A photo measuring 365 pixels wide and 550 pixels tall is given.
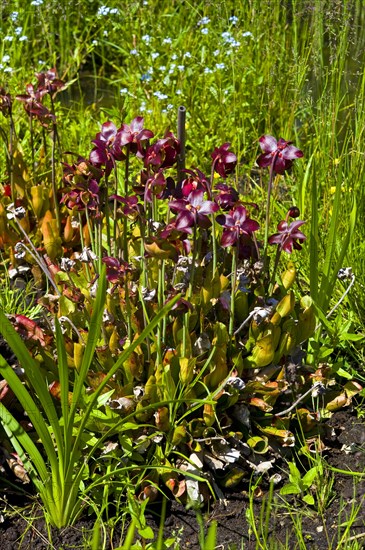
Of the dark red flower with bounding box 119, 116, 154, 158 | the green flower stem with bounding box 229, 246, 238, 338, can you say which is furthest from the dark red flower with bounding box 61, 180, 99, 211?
the green flower stem with bounding box 229, 246, 238, 338

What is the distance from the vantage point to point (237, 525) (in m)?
2.23

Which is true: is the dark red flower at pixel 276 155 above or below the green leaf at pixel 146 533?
above

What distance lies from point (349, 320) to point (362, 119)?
0.85 meters

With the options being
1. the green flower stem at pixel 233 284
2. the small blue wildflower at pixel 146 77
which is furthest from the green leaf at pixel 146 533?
the small blue wildflower at pixel 146 77

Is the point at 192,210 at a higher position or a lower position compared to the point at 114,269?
higher

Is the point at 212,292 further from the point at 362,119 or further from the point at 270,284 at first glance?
the point at 362,119

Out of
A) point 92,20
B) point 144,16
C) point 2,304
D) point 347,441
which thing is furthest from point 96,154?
point 92,20

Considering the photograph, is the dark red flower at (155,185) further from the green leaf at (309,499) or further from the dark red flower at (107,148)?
the green leaf at (309,499)

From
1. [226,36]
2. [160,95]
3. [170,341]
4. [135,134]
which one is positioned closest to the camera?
[135,134]

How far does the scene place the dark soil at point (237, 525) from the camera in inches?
85.0

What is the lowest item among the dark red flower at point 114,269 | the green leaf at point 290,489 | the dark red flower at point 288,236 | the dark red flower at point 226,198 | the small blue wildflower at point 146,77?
the green leaf at point 290,489

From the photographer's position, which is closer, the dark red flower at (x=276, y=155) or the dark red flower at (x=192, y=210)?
the dark red flower at (x=192, y=210)

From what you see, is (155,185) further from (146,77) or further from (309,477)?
(146,77)

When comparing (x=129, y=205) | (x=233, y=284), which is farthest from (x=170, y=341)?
(x=129, y=205)
